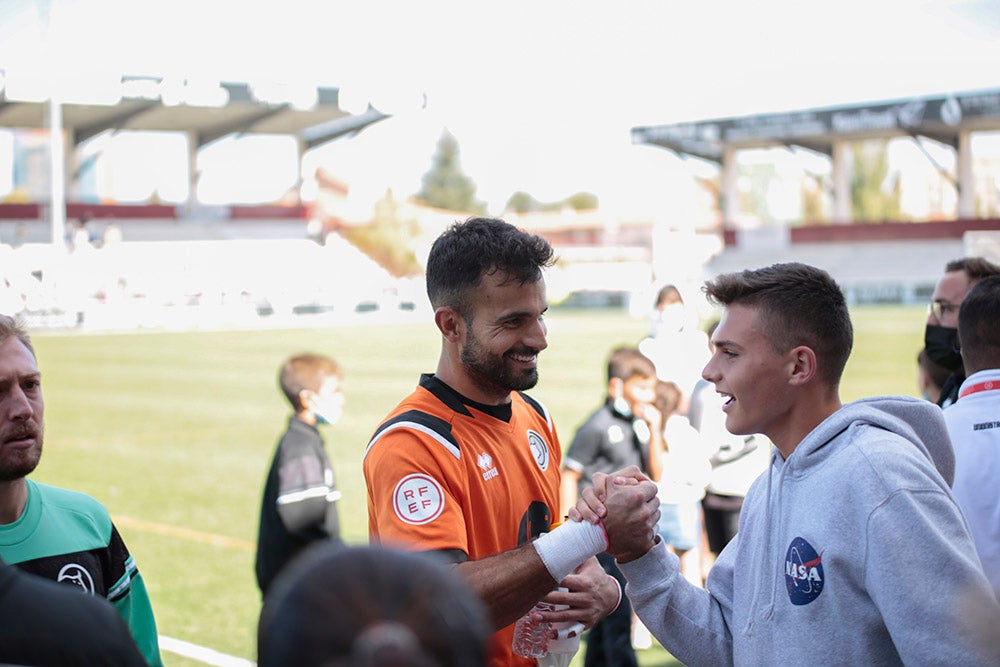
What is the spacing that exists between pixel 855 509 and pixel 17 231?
5238cm

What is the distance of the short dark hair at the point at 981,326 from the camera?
3.54 m

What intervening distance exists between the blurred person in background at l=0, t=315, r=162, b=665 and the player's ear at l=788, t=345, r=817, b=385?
1.75 metres

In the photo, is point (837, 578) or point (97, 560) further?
point (97, 560)

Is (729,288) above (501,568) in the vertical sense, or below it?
above

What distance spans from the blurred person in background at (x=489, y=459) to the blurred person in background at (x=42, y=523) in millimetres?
692

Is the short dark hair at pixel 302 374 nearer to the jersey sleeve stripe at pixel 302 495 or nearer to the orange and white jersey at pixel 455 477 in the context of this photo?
the jersey sleeve stripe at pixel 302 495

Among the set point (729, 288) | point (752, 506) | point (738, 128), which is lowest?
point (752, 506)

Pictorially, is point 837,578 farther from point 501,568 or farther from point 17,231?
point 17,231

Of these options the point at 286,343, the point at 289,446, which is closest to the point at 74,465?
the point at 289,446

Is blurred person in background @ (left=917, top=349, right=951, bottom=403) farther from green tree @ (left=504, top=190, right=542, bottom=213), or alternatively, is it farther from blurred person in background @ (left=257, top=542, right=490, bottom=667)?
green tree @ (left=504, top=190, right=542, bottom=213)

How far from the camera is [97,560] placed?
2822 mm

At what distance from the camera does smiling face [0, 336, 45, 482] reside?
2770 millimetres

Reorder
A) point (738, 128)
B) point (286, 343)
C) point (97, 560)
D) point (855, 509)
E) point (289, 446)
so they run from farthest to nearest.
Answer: point (738, 128) < point (286, 343) < point (289, 446) < point (97, 560) < point (855, 509)

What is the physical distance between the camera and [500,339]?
2.99 metres
